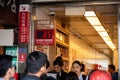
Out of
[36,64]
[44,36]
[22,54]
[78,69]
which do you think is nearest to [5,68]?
[36,64]

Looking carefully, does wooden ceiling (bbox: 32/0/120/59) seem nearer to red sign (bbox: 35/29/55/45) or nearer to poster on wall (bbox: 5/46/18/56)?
red sign (bbox: 35/29/55/45)

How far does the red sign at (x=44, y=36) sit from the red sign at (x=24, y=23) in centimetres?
21

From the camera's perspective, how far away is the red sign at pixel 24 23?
532 centimetres

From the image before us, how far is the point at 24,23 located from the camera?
533cm

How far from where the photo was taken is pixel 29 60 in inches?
102

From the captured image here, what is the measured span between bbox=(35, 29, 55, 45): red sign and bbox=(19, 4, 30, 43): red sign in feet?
0.69

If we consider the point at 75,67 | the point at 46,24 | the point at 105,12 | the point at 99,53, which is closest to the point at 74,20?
the point at 105,12

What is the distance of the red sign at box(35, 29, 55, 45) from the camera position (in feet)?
17.9

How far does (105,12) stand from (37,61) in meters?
4.37

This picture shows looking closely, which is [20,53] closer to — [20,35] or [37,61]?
[20,35]

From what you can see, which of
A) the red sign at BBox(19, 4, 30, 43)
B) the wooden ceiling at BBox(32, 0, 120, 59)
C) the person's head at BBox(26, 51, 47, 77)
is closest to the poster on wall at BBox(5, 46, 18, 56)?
the red sign at BBox(19, 4, 30, 43)

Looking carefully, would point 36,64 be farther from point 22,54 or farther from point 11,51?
point 11,51

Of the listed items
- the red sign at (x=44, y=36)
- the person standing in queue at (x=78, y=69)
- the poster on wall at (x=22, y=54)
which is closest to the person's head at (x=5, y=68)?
the person standing in queue at (x=78, y=69)

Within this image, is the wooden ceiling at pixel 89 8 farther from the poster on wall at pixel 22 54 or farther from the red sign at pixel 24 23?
the poster on wall at pixel 22 54
